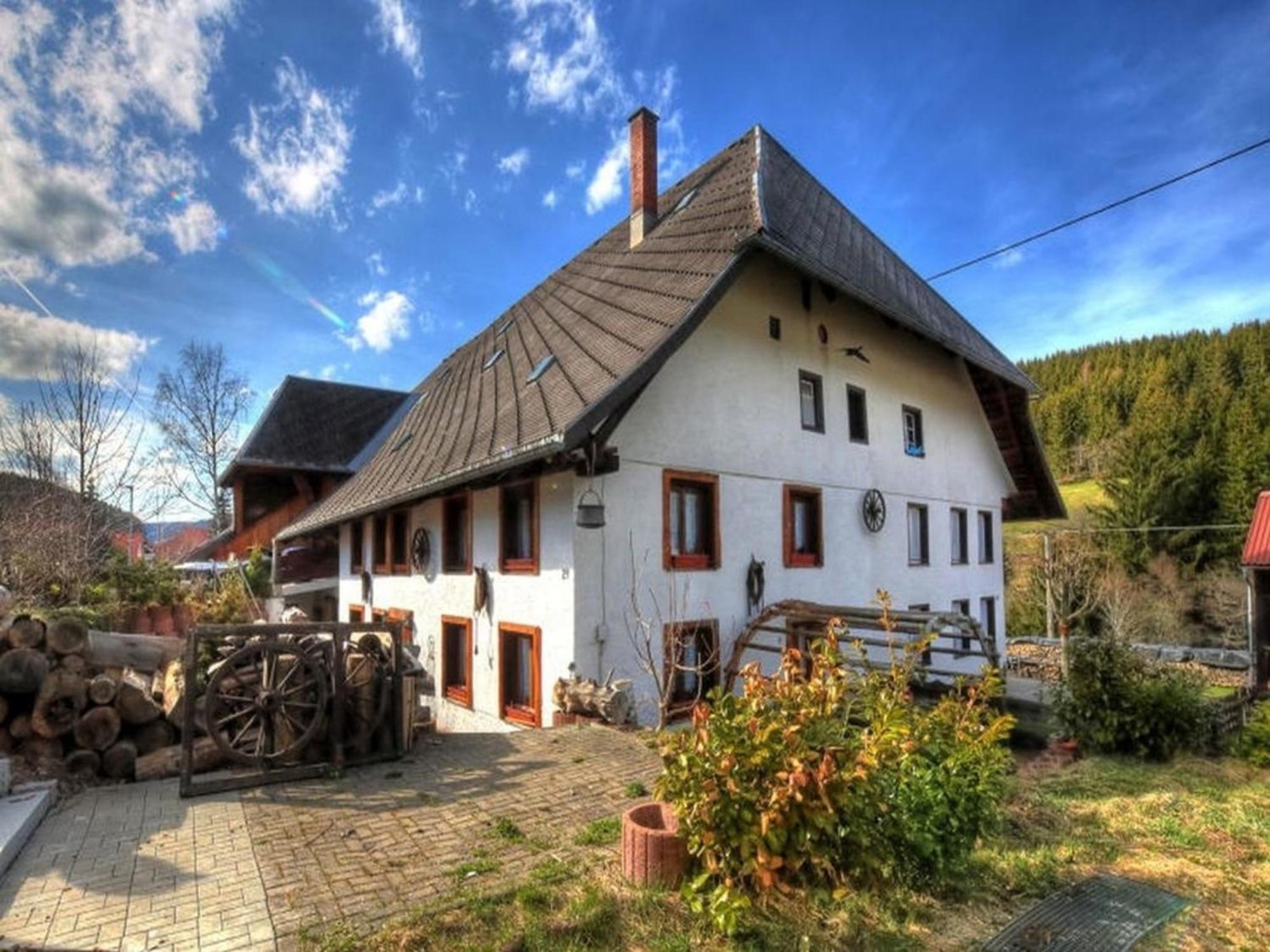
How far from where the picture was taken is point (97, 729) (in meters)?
5.92

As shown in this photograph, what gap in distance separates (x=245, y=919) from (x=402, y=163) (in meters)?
10.3

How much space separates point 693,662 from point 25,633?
23.0 feet

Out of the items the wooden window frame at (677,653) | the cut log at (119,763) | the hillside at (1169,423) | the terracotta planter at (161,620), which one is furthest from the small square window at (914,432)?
the hillside at (1169,423)

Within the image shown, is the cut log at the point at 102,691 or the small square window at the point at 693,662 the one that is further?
the small square window at the point at 693,662

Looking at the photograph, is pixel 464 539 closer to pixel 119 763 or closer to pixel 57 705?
pixel 119 763

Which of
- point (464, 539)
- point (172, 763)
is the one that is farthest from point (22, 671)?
point (464, 539)

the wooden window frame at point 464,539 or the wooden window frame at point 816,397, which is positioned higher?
the wooden window frame at point 816,397

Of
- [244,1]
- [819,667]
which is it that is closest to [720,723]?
[819,667]

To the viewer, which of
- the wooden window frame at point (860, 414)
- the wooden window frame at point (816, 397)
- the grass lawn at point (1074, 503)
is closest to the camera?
the wooden window frame at point (816, 397)

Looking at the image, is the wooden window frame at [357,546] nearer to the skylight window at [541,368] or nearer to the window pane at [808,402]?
the skylight window at [541,368]

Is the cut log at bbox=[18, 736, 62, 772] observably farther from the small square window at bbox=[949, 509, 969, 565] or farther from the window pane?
the small square window at bbox=[949, 509, 969, 565]

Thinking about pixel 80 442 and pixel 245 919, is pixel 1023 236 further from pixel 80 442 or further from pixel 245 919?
pixel 80 442

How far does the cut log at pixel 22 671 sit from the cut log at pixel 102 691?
35 cm

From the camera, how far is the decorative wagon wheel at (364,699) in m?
6.35
